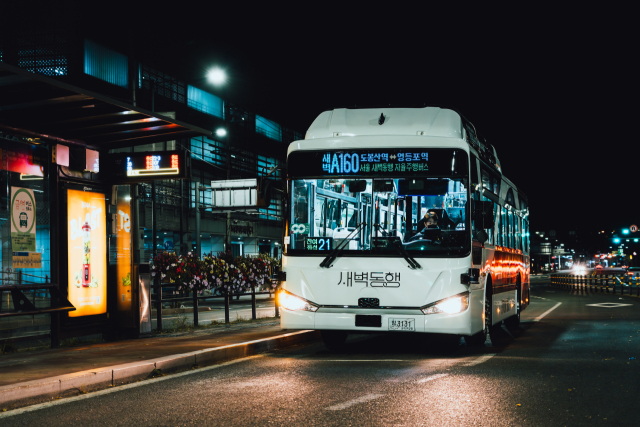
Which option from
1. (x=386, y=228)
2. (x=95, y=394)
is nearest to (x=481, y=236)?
(x=386, y=228)

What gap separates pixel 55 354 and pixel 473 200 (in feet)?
21.5

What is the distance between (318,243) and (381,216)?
1048mm

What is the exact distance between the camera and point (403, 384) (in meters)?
7.96

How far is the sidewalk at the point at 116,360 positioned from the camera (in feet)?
24.7

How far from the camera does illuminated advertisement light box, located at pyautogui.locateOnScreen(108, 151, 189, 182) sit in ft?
40.2

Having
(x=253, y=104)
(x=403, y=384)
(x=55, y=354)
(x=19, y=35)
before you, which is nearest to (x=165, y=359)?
(x=55, y=354)

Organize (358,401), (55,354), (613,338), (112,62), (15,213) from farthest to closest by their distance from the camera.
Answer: (112,62) < (613,338) < (15,213) < (55,354) < (358,401)

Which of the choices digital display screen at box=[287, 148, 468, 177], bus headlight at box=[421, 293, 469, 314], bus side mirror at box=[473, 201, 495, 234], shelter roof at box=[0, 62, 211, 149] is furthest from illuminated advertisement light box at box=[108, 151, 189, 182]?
bus side mirror at box=[473, 201, 495, 234]

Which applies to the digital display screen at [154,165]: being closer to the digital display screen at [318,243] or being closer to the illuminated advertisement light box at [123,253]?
the illuminated advertisement light box at [123,253]

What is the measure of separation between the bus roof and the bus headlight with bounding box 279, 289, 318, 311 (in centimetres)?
256

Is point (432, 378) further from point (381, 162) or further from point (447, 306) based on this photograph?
point (381, 162)

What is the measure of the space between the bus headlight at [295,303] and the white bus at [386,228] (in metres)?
0.02

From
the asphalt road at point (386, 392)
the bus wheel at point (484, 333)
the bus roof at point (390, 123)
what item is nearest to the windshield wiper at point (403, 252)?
the asphalt road at point (386, 392)

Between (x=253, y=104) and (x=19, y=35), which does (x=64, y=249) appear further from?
(x=253, y=104)
